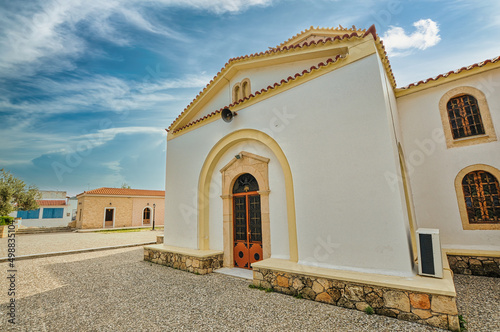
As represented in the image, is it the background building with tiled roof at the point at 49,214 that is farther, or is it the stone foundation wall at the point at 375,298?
the background building with tiled roof at the point at 49,214

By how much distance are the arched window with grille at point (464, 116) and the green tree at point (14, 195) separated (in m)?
28.3

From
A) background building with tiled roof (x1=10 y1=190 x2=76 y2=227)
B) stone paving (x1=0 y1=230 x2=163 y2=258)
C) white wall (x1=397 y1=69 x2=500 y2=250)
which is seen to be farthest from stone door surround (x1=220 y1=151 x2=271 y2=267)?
background building with tiled roof (x1=10 y1=190 x2=76 y2=227)

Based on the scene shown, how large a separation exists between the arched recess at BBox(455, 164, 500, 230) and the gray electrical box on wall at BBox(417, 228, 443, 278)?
3349mm

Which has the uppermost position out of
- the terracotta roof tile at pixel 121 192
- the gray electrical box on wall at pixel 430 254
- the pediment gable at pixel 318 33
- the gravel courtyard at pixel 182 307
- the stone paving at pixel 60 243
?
Result: the pediment gable at pixel 318 33

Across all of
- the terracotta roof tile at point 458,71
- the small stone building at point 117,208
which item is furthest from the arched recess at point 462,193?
the small stone building at point 117,208

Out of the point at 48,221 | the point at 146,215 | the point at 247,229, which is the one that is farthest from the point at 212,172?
the point at 48,221

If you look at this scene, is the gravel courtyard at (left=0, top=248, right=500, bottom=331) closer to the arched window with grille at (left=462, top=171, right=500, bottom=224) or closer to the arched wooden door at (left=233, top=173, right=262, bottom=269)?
the arched wooden door at (left=233, top=173, right=262, bottom=269)

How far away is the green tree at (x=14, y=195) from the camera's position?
17.8 meters

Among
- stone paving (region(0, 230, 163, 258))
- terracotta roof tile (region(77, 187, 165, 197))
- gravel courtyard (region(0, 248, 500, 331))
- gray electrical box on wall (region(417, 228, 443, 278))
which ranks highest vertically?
terracotta roof tile (region(77, 187, 165, 197))

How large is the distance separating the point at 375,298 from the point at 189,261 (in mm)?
5022

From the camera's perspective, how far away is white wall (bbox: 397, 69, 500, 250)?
576 centimetres

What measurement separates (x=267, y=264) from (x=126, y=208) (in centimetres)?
2389

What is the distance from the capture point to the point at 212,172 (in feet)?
24.9

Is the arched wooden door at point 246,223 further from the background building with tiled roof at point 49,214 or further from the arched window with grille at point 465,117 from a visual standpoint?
the background building with tiled roof at point 49,214
